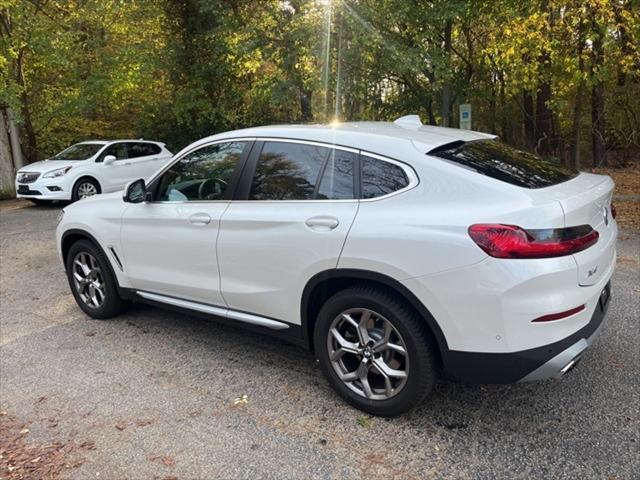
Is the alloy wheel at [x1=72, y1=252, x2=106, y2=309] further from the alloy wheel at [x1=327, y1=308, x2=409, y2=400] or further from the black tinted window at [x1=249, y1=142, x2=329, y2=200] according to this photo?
the alloy wheel at [x1=327, y1=308, x2=409, y2=400]

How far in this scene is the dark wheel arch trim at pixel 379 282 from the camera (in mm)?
2807

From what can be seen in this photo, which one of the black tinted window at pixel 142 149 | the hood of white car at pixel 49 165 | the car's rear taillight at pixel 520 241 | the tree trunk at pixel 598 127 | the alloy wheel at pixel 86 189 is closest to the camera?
the car's rear taillight at pixel 520 241

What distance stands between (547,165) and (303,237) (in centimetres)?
163

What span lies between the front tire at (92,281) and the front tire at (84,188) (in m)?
7.93

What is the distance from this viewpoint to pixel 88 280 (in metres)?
4.87

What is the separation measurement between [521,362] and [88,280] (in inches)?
152

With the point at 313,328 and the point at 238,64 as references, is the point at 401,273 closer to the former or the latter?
the point at 313,328

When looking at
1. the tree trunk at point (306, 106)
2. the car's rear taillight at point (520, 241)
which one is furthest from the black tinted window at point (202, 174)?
the tree trunk at point (306, 106)

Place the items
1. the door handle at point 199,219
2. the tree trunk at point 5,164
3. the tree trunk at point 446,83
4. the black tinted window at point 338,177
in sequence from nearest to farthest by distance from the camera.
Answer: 1. the black tinted window at point 338,177
2. the door handle at point 199,219
3. the tree trunk at point 446,83
4. the tree trunk at point 5,164

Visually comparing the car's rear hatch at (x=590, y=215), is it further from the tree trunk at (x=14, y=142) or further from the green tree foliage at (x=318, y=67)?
the tree trunk at (x=14, y=142)

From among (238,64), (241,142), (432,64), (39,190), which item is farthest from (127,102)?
(241,142)

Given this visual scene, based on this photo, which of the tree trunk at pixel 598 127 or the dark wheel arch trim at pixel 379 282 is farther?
the tree trunk at pixel 598 127

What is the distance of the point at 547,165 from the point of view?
338 cm

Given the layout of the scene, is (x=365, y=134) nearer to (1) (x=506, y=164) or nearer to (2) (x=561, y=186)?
(1) (x=506, y=164)
